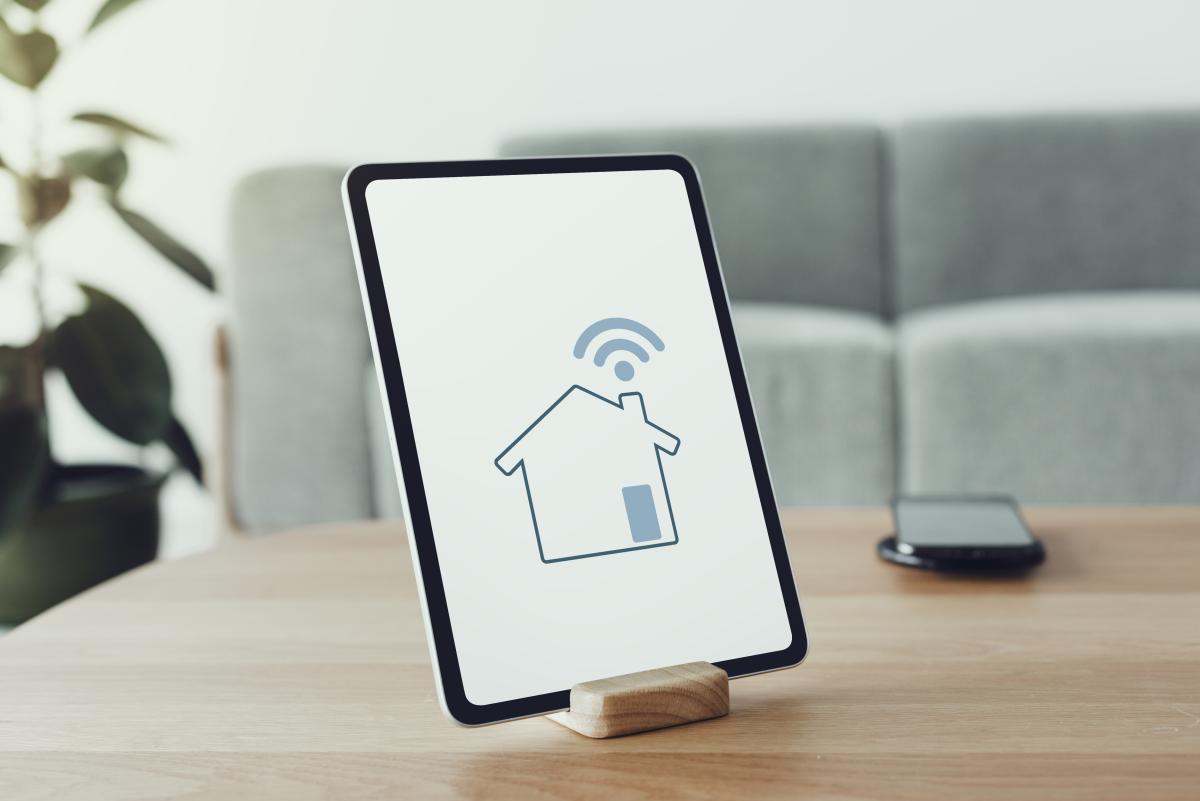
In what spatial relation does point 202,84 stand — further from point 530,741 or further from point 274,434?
point 530,741

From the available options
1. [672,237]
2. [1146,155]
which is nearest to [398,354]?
[672,237]

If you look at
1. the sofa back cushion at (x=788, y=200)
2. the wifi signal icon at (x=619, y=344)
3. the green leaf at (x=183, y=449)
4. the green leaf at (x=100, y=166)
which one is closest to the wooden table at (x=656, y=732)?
the wifi signal icon at (x=619, y=344)

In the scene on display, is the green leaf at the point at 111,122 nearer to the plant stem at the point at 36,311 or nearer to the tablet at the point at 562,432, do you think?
the plant stem at the point at 36,311

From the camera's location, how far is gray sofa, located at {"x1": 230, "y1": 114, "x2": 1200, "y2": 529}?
1.70 m

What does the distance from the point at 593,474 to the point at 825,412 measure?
4.40 feet

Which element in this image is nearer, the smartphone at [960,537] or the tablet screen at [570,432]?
the tablet screen at [570,432]

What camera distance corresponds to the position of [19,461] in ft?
5.16

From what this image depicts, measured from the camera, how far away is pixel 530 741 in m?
0.41

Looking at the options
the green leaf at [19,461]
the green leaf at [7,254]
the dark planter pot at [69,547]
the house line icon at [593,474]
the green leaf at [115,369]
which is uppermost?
the green leaf at [7,254]

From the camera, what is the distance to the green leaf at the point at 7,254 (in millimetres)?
1687

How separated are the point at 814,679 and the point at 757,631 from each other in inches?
1.3

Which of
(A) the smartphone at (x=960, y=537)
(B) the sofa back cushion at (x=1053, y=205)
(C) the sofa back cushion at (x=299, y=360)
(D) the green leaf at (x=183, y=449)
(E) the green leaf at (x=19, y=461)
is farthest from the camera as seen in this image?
(B) the sofa back cushion at (x=1053, y=205)

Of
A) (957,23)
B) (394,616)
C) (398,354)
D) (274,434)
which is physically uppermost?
(957,23)

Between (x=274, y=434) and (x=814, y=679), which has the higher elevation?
(x=814, y=679)
